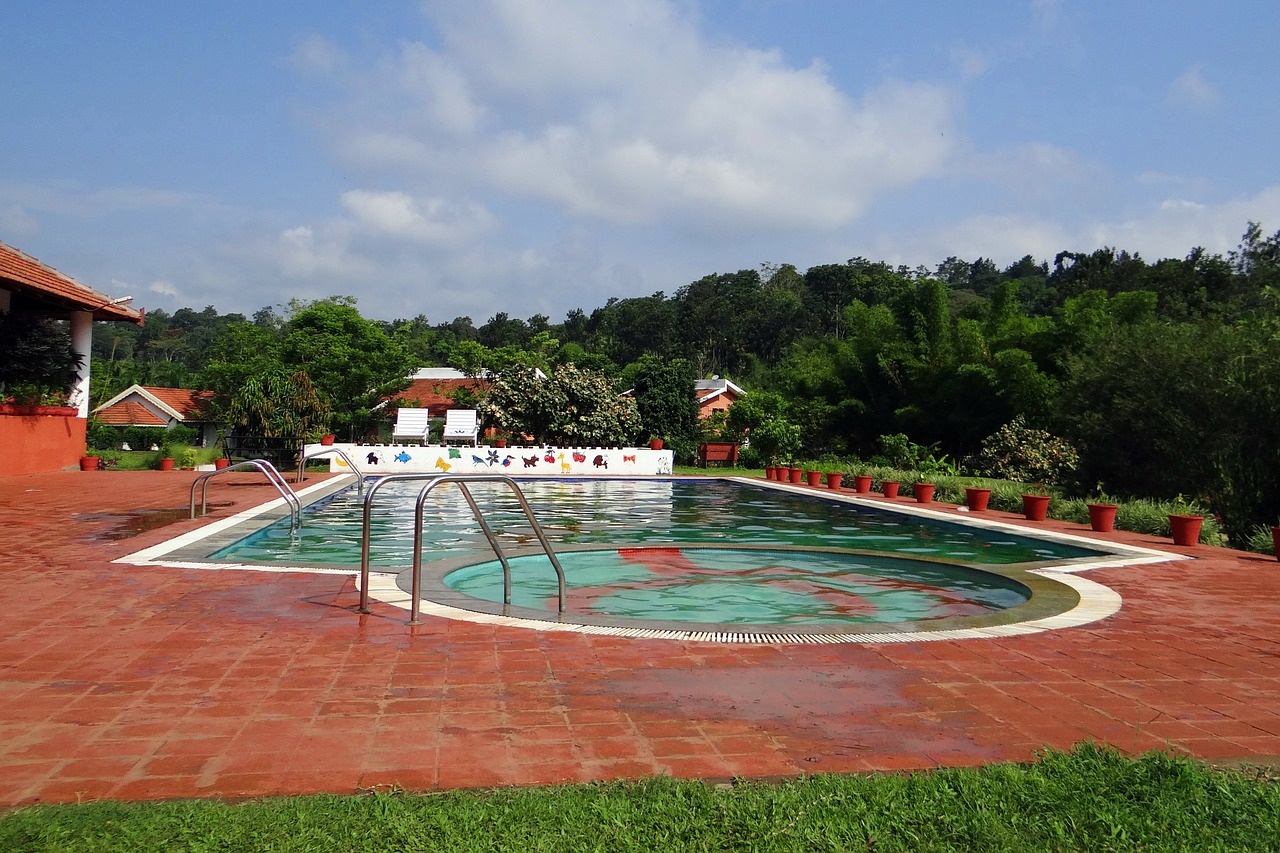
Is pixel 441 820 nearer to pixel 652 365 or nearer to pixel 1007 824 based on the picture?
pixel 1007 824

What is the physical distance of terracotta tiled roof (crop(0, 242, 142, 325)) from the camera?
63.0 feet

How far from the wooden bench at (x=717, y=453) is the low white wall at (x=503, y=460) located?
4.68 metres

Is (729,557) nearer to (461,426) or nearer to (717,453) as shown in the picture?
(461,426)

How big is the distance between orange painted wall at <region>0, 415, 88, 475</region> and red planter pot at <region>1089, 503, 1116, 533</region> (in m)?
19.5

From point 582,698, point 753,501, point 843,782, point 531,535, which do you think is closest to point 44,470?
point 531,535

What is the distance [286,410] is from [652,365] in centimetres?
1514

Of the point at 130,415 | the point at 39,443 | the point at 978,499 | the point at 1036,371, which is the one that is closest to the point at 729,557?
the point at 978,499

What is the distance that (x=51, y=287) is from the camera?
20328 mm

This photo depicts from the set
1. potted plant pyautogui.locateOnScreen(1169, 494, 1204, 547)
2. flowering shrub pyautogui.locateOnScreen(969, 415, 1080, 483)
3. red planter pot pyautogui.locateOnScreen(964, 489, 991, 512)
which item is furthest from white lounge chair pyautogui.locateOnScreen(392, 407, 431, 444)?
potted plant pyautogui.locateOnScreen(1169, 494, 1204, 547)

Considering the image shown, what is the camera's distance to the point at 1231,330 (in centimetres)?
1498

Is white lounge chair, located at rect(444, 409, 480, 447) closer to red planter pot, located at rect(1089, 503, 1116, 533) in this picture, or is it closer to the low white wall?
the low white wall

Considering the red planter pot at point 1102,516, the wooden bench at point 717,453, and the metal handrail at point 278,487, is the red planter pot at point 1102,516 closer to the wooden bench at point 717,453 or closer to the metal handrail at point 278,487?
the metal handrail at point 278,487

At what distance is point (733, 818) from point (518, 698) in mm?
1593

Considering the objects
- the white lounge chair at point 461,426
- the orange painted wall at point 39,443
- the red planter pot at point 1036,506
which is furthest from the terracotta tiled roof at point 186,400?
the red planter pot at point 1036,506
